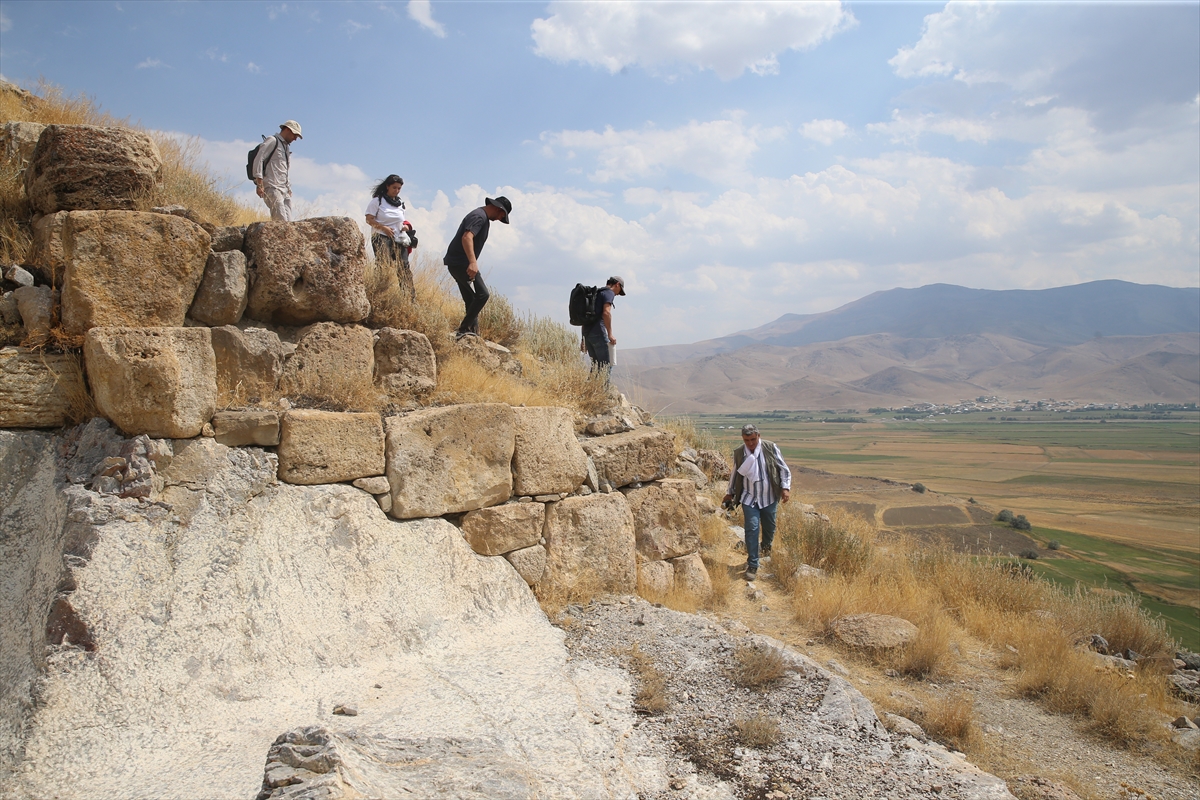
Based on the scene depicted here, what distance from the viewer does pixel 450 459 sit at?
15.4ft

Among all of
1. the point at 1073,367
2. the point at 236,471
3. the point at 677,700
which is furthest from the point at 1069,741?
the point at 1073,367

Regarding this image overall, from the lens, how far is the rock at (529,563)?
4.98 metres

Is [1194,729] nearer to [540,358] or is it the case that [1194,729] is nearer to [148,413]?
[540,358]

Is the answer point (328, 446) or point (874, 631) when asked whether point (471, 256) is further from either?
point (874, 631)

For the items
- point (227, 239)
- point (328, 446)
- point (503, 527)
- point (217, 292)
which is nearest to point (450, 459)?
point (503, 527)

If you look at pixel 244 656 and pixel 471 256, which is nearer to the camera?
pixel 244 656

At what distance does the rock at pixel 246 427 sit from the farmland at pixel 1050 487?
793 cm

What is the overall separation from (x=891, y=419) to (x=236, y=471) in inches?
3608

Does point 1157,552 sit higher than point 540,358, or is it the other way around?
point 540,358

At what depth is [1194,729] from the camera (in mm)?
4668

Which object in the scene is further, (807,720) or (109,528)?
(807,720)

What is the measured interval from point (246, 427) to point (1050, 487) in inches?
1682

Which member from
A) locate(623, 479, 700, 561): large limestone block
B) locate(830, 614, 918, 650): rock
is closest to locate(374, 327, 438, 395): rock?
locate(623, 479, 700, 561): large limestone block

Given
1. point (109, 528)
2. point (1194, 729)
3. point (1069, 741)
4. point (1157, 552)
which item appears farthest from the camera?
point (1157, 552)
